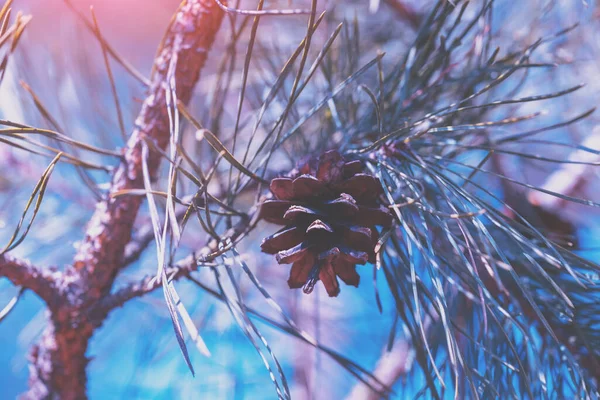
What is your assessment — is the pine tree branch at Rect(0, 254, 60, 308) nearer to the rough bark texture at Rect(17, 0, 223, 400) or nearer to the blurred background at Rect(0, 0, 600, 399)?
the rough bark texture at Rect(17, 0, 223, 400)

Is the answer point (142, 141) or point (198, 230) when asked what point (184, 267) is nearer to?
point (142, 141)

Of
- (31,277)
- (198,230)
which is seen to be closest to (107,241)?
(31,277)

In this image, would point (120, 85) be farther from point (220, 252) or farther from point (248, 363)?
point (220, 252)

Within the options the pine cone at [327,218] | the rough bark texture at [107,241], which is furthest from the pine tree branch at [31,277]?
the pine cone at [327,218]

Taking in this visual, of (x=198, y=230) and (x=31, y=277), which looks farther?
(x=198, y=230)

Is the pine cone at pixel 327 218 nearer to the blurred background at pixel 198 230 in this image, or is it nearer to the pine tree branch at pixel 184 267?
the pine tree branch at pixel 184 267

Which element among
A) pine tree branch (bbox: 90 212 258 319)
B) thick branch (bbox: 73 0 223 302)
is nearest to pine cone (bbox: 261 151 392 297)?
pine tree branch (bbox: 90 212 258 319)
